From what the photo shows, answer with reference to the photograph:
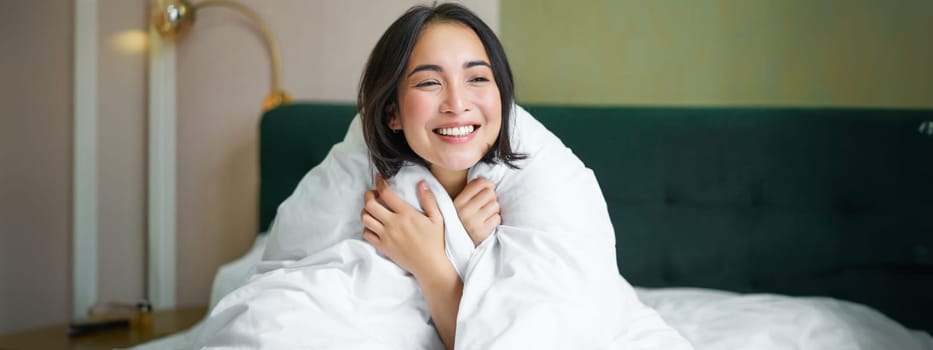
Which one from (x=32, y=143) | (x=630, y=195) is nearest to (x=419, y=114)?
(x=630, y=195)

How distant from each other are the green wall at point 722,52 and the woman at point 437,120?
923 mm

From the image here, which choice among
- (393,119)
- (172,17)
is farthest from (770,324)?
(172,17)

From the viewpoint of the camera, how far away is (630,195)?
226 cm

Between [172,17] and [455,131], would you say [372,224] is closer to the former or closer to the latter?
[455,131]

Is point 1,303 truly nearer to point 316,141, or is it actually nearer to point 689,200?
point 316,141

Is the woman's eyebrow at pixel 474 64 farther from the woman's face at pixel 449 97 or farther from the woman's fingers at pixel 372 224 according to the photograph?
the woman's fingers at pixel 372 224

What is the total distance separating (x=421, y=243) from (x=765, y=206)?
1129mm

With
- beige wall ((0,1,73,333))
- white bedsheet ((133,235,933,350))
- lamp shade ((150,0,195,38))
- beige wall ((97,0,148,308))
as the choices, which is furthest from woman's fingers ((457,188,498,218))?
beige wall ((0,1,73,333))

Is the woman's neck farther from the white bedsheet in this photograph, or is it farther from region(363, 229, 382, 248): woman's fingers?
the white bedsheet

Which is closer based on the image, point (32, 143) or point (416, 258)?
point (416, 258)

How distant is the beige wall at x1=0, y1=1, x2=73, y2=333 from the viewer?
2.89 meters

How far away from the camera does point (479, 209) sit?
1.50m

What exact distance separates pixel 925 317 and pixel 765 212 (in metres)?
0.45

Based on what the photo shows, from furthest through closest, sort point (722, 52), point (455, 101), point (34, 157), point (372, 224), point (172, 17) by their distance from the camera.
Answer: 1. point (34, 157)
2. point (172, 17)
3. point (722, 52)
4. point (372, 224)
5. point (455, 101)
